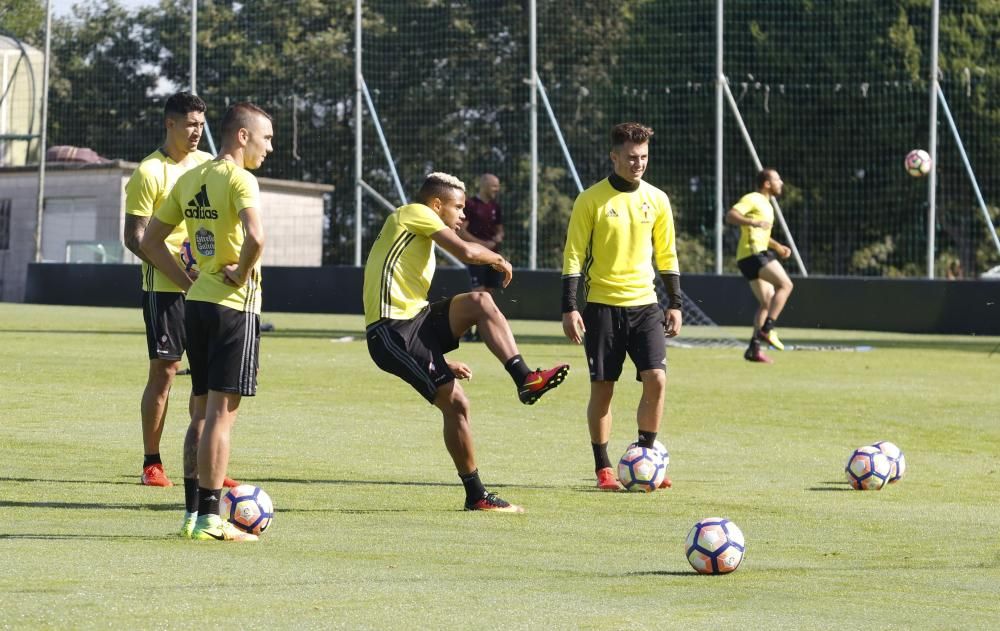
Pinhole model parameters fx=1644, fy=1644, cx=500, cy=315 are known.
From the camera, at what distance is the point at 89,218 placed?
41844 mm

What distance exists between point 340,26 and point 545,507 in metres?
32.8

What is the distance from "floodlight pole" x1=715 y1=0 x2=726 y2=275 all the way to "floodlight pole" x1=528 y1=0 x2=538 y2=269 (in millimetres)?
3493

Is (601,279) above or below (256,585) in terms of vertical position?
above

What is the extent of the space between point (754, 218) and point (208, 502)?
1360cm

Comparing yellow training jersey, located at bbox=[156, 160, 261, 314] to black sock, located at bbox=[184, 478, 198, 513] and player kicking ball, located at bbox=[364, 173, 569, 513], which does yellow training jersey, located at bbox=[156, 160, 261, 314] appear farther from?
player kicking ball, located at bbox=[364, 173, 569, 513]

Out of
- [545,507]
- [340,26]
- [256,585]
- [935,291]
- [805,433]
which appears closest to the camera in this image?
[256,585]

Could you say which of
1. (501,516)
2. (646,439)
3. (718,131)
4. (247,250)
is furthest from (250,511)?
(718,131)

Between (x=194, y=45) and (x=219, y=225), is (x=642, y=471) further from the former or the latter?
(x=194, y=45)

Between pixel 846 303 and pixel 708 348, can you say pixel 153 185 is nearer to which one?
pixel 708 348

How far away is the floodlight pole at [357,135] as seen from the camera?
110 feet

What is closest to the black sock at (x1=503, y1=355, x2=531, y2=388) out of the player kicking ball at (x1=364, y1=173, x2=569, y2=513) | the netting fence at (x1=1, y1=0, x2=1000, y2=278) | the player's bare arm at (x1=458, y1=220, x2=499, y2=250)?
the player kicking ball at (x1=364, y1=173, x2=569, y2=513)

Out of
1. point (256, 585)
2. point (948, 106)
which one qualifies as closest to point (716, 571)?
point (256, 585)

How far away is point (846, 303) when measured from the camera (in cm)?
2977

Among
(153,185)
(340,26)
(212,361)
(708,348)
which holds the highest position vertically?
(340,26)
